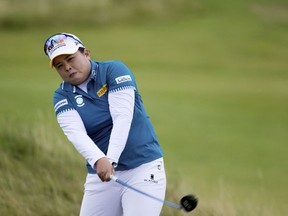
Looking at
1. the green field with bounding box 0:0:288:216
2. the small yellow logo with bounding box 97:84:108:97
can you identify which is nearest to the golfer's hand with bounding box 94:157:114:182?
the small yellow logo with bounding box 97:84:108:97

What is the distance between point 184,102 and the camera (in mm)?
17109

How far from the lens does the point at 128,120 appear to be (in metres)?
4.78

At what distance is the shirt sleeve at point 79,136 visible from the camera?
474 centimetres


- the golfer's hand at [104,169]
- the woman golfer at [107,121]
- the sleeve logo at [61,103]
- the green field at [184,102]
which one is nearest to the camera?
the golfer's hand at [104,169]

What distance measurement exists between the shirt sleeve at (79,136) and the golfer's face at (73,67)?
190 millimetres

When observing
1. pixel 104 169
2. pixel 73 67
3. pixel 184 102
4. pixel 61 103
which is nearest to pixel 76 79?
pixel 73 67

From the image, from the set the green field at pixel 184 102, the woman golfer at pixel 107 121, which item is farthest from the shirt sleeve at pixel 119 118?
the green field at pixel 184 102

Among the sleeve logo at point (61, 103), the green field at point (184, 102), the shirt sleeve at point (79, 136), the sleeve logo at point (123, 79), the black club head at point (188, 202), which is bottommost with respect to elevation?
the green field at point (184, 102)

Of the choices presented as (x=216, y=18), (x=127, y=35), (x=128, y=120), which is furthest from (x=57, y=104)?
(x=216, y=18)

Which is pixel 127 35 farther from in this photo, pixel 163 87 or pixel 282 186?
pixel 282 186

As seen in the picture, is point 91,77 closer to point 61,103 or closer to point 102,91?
point 102,91

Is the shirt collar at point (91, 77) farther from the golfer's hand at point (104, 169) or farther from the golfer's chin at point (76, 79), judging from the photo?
the golfer's hand at point (104, 169)

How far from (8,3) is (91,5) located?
9.00ft

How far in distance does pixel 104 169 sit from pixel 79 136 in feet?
0.89
